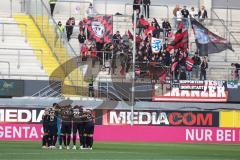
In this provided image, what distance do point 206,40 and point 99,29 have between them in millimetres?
7111

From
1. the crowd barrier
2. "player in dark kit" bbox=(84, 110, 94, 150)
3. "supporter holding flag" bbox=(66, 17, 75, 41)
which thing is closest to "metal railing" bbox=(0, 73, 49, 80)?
the crowd barrier

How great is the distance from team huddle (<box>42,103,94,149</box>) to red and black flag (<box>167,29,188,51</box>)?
1741 cm

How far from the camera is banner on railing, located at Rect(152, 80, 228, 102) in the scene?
156 feet

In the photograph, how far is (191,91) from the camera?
4809cm

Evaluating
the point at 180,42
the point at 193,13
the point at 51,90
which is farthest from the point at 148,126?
the point at 193,13

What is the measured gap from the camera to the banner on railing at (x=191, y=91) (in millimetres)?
47594

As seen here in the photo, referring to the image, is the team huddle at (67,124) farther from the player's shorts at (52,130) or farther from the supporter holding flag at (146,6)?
the supporter holding flag at (146,6)

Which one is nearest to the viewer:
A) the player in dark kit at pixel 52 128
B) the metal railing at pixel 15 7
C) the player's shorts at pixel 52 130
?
the player in dark kit at pixel 52 128

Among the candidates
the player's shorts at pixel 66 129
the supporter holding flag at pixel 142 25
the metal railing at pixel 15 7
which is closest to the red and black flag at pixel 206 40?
the supporter holding flag at pixel 142 25

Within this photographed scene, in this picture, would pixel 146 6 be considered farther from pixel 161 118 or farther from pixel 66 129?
pixel 66 129

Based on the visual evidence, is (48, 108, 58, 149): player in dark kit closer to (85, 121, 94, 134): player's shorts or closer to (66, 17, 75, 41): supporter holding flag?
(85, 121, 94, 134): player's shorts

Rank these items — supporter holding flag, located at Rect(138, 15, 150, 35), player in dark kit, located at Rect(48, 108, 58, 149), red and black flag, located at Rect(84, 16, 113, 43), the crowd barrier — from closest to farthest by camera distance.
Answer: player in dark kit, located at Rect(48, 108, 58, 149) < the crowd barrier < red and black flag, located at Rect(84, 16, 113, 43) < supporter holding flag, located at Rect(138, 15, 150, 35)

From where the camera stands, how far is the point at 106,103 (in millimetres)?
45531

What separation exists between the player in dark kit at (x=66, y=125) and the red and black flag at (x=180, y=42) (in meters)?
17.5
